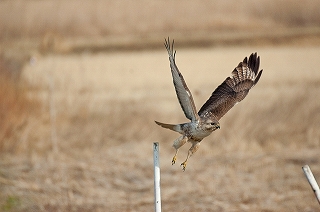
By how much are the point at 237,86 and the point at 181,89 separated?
2.23m

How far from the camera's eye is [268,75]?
1803 centimetres

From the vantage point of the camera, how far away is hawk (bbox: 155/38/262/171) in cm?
616

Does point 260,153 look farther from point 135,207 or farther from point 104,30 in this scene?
point 104,30

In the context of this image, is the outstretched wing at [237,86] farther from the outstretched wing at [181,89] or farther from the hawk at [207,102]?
the outstretched wing at [181,89]

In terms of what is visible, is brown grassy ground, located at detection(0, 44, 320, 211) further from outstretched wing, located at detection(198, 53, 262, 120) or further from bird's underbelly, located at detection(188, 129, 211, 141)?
bird's underbelly, located at detection(188, 129, 211, 141)

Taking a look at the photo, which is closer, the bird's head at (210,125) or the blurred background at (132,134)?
the bird's head at (210,125)

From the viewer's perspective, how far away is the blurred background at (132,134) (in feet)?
31.4

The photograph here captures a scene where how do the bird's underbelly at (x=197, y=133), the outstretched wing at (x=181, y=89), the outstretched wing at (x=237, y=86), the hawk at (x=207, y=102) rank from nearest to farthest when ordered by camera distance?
the outstretched wing at (x=181, y=89) → the hawk at (x=207, y=102) → the bird's underbelly at (x=197, y=133) → the outstretched wing at (x=237, y=86)

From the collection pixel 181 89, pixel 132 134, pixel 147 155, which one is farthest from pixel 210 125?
pixel 132 134

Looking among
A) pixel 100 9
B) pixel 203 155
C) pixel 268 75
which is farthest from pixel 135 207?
pixel 100 9

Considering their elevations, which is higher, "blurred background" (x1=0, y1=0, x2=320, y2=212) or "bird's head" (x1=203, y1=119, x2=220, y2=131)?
"blurred background" (x1=0, y1=0, x2=320, y2=212)

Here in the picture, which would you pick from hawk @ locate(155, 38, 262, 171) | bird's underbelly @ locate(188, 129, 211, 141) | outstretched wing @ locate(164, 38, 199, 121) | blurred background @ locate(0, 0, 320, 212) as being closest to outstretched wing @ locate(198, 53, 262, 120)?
hawk @ locate(155, 38, 262, 171)

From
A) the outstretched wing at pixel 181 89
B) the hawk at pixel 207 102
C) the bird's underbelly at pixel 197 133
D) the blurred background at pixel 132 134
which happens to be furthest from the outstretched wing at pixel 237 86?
the blurred background at pixel 132 134

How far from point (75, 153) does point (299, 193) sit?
4.07 meters
